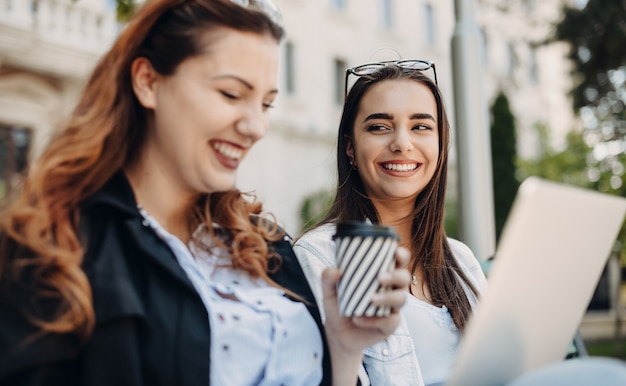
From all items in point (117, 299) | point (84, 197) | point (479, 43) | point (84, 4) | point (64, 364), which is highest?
point (84, 4)

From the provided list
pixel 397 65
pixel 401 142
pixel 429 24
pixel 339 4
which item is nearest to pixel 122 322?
pixel 401 142

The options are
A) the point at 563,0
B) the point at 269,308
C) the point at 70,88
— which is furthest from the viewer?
the point at 563,0

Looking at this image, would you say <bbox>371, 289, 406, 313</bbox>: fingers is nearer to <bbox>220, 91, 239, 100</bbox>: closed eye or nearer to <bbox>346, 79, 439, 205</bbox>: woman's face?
<bbox>220, 91, 239, 100</bbox>: closed eye

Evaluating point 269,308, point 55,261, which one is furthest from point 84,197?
point 269,308

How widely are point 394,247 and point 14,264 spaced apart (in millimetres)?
793

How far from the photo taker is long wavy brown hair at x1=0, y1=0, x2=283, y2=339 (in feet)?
4.68

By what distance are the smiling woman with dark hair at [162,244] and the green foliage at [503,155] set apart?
1182 centimetres

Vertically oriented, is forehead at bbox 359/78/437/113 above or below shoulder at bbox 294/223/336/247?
above

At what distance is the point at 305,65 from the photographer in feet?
52.6

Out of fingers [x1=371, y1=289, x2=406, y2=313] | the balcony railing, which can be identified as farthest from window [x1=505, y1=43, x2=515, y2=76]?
fingers [x1=371, y1=289, x2=406, y2=313]

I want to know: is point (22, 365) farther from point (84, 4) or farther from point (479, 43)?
point (84, 4)

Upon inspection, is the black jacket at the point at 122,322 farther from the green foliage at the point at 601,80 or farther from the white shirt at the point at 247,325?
the green foliage at the point at 601,80

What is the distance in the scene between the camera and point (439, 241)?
2.64m

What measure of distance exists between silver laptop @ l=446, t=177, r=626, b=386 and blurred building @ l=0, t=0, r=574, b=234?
1.11m
